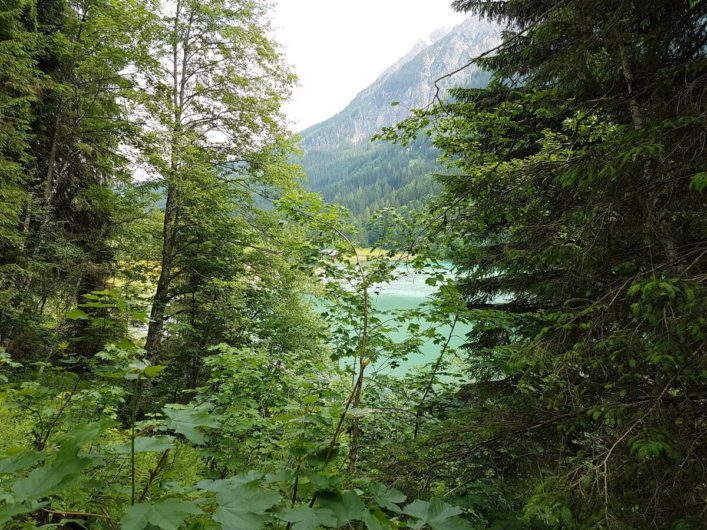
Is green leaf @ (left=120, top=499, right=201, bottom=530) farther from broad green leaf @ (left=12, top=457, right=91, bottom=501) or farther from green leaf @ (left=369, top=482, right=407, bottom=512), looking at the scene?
green leaf @ (left=369, top=482, right=407, bottom=512)

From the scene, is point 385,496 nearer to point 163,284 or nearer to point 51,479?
point 51,479

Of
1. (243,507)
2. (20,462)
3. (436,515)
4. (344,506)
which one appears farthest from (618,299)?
(20,462)

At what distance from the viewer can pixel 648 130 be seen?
6.73 ft

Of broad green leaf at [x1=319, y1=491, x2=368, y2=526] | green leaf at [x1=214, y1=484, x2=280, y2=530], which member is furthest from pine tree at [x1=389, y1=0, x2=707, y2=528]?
green leaf at [x1=214, y1=484, x2=280, y2=530]

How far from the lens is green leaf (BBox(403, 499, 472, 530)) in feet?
3.41

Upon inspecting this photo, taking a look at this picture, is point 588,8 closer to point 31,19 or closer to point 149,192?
point 149,192

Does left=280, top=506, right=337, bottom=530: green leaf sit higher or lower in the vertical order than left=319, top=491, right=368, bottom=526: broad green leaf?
higher

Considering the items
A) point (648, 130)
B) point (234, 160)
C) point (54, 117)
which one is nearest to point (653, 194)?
point (648, 130)

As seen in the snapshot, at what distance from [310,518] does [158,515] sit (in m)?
0.37

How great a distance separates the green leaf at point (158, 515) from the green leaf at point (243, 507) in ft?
0.25

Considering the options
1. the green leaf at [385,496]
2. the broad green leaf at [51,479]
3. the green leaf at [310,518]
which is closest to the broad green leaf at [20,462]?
the broad green leaf at [51,479]

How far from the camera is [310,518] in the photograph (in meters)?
0.98

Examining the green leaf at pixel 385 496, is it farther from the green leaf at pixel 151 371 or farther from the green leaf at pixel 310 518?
the green leaf at pixel 151 371

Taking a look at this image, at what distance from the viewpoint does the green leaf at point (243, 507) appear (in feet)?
2.96
